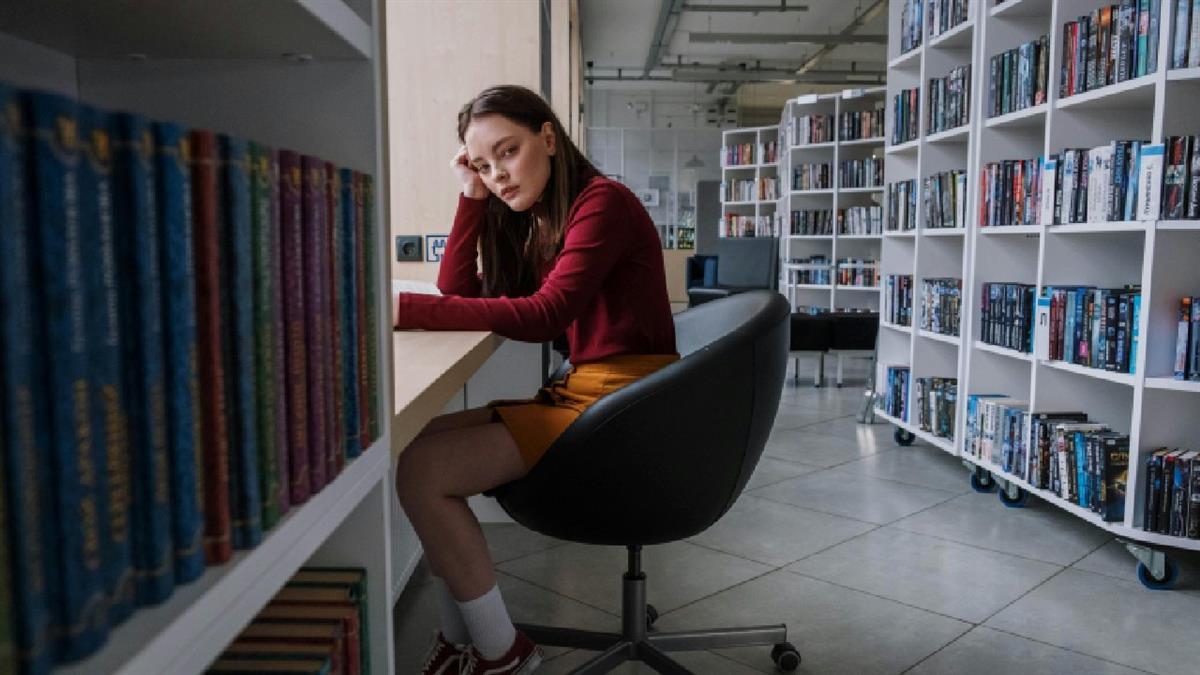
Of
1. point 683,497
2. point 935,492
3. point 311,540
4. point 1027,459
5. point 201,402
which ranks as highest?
point 201,402

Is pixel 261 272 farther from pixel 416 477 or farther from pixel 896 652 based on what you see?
pixel 896 652

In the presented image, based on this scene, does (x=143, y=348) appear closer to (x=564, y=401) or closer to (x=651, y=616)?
(x=564, y=401)

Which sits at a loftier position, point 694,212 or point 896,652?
point 694,212

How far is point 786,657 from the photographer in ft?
5.83

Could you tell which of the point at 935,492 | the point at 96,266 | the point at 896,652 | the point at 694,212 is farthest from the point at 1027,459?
the point at 694,212

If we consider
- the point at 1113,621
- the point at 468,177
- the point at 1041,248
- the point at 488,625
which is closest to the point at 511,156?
the point at 468,177

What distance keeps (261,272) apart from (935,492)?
3.05 metres

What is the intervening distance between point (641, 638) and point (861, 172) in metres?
5.84

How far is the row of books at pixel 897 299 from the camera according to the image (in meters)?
3.91

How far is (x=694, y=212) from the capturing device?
1302 cm

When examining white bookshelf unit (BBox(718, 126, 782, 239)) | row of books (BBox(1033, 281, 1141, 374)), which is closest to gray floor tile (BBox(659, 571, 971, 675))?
row of books (BBox(1033, 281, 1141, 374))

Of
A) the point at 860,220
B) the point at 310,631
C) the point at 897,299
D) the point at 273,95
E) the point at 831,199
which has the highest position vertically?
the point at 831,199

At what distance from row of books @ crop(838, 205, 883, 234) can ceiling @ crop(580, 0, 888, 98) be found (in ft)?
8.36

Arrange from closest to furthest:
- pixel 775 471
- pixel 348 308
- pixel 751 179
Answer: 1. pixel 348 308
2. pixel 775 471
3. pixel 751 179
